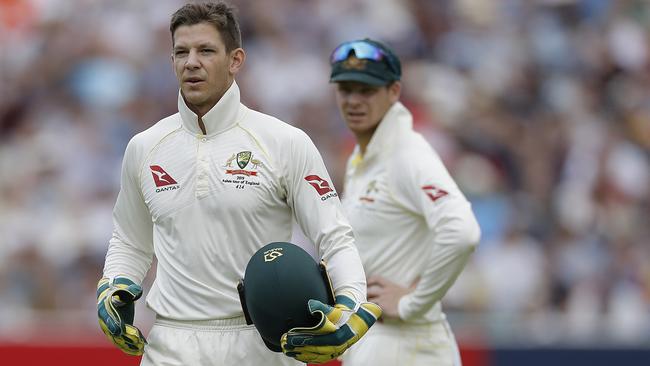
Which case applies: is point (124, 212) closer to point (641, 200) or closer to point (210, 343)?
point (210, 343)

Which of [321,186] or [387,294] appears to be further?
[387,294]

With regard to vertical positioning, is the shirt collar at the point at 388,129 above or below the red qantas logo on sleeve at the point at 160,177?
above

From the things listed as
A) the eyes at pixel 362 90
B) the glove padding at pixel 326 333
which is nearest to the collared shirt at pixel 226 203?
the glove padding at pixel 326 333

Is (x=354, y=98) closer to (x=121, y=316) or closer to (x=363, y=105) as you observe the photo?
(x=363, y=105)

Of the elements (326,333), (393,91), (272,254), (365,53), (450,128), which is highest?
(450,128)

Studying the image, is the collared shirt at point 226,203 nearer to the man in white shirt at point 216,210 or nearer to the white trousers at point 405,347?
the man in white shirt at point 216,210

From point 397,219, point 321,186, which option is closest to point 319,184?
point 321,186

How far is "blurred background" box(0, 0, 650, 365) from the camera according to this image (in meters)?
11.2

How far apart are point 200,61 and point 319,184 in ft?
2.25

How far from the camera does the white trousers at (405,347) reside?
652cm

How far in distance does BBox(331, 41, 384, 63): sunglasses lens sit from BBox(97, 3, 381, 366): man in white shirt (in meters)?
1.56

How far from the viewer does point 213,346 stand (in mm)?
5168

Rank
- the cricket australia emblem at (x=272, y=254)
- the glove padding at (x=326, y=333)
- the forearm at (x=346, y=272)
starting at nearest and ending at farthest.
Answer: the glove padding at (x=326, y=333), the cricket australia emblem at (x=272, y=254), the forearm at (x=346, y=272)

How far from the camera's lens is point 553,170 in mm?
12234
